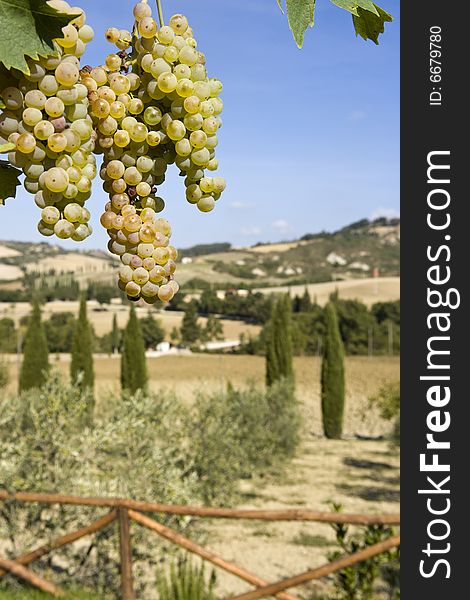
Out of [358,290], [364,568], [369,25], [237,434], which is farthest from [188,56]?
[358,290]

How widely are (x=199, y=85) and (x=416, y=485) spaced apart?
11.8ft

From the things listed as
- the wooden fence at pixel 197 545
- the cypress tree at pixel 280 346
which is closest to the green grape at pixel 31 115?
the wooden fence at pixel 197 545

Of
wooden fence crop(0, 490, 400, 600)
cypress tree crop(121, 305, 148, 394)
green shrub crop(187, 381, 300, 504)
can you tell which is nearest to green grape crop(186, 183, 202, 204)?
wooden fence crop(0, 490, 400, 600)

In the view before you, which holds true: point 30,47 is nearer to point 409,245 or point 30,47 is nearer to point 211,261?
point 409,245

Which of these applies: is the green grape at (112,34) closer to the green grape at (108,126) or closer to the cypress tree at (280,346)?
the green grape at (108,126)

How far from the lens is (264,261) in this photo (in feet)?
194

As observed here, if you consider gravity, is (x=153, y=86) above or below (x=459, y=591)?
above

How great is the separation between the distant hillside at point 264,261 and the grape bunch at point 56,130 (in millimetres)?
46582

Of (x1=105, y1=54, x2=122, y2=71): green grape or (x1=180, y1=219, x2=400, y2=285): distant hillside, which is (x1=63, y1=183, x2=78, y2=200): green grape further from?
(x1=180, y1=219, x2=400, y2=285): distant hillside

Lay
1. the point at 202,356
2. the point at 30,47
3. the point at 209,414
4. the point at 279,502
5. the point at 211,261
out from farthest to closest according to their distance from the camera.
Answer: the point at 211,261 < the point at 202,356 < the point at 279,502 < the point at 209,414 < the point at 30,47

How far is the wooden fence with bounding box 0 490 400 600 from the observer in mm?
4043

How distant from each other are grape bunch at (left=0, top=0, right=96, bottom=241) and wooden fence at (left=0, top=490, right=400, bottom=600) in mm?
3649

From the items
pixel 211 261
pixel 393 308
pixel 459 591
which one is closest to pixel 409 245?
pixel 459 591

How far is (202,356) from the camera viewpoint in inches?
1201
